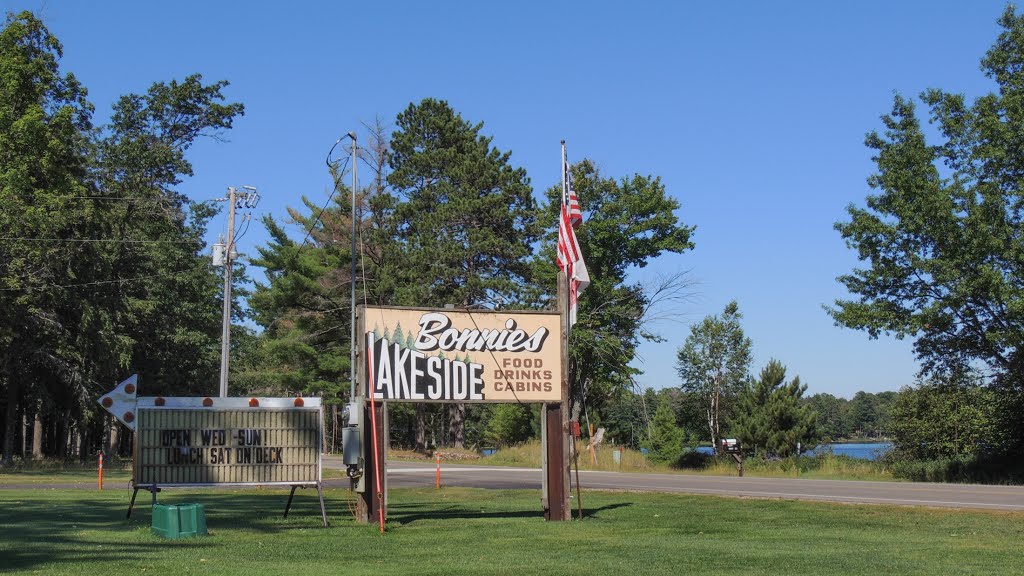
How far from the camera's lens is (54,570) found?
10.1 m

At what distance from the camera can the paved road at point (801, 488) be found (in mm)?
20484

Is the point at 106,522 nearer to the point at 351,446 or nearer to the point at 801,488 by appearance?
the point at 351,446

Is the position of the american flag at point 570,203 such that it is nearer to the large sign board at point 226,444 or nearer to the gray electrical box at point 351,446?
the gray electrical box at point 351,446

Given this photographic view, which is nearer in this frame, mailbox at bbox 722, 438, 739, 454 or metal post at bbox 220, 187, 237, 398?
metal post at bbox 220, 187, 237, 398

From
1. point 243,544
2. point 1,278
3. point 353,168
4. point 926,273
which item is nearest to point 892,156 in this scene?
point 926,273

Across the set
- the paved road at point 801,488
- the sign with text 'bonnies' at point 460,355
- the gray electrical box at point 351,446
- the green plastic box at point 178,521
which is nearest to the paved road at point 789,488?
the paved road at point 801,488

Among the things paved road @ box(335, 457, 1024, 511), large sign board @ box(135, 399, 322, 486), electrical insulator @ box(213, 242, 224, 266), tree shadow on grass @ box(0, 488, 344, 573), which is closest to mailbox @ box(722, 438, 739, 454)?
paved road @ box(335, 457, 1024, 511)

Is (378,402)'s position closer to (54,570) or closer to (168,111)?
(54,570)

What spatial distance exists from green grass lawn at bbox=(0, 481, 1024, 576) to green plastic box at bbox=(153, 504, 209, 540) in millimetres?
288

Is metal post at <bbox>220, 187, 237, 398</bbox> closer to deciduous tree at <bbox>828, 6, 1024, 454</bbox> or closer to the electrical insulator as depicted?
the electrical insulator

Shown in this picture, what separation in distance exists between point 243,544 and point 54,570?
334cm

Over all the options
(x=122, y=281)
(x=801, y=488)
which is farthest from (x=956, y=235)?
(x=122, y=281)

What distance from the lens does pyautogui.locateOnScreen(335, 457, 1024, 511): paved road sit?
67.2 feet

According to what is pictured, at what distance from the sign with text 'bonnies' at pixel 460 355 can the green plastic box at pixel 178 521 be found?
11.5 feet
